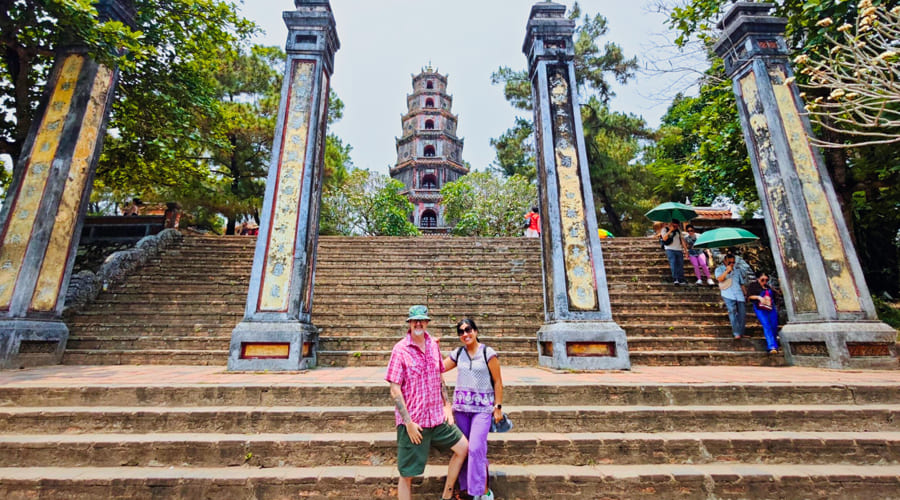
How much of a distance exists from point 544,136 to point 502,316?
9.46 ft

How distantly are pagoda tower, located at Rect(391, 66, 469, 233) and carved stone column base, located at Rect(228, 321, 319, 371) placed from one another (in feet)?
74.3

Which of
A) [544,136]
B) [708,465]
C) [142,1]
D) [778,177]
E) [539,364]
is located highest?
[142,1]

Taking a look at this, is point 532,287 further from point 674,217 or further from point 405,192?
point 405,192

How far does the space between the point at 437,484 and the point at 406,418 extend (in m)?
0.65

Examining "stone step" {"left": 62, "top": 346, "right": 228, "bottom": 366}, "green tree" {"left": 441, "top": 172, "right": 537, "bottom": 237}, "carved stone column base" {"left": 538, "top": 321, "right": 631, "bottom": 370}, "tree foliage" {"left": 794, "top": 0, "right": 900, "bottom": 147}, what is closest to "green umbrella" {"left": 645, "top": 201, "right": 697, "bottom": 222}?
"tree foliage" {"left": 794, "top": 0, "right": 900, "bottom": 147}

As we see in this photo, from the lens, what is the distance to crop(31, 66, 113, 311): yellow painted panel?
5.09m

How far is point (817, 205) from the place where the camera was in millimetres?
5215

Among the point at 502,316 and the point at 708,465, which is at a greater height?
the point at 502,316

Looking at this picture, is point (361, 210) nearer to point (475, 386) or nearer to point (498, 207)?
point (498, 207)

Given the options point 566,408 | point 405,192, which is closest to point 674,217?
point 566,408

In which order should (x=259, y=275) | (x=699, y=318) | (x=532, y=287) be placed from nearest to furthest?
(x=259, y=275)
(x=699, y=318)
(x=532, y=287)

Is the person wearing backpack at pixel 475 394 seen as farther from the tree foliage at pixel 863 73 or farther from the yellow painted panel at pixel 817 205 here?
the yellow painted panel at pixel 817 205

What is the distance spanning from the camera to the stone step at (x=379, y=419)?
307cm

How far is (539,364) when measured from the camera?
516 cm
